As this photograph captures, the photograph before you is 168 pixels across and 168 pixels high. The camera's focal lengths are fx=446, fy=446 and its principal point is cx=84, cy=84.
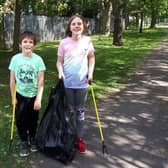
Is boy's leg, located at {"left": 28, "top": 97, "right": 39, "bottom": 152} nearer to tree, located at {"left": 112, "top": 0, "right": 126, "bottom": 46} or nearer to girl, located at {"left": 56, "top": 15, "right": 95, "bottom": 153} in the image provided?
girl, located at {"left": 56, "top": 15, "right": 95, "bottom": 153}

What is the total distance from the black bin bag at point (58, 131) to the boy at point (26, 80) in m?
0.21

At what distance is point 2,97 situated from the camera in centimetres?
924

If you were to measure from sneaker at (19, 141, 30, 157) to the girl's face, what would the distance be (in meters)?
1.55

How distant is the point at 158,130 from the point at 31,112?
2.34 meters

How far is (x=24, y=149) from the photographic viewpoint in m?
5.76

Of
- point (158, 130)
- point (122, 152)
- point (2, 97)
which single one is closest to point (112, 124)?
point (158, 130)

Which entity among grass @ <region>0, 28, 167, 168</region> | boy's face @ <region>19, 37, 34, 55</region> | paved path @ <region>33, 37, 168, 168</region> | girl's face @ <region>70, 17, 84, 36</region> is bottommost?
paved path @ <region>33, 37, 168, 168</region>

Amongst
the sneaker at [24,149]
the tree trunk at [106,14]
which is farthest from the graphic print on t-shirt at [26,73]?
the tree trunk at [106,14]

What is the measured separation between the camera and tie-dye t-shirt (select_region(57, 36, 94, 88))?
18.6ft

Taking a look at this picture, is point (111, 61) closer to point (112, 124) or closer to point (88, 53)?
point (112, 124)

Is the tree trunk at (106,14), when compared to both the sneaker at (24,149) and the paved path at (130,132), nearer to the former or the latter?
the paved path at (130,132)

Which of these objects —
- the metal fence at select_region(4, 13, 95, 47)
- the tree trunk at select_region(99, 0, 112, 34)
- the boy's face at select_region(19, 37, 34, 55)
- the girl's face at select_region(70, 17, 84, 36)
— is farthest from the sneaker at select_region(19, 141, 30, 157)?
the tree trunk at select_region(99, 0, 112, 34)

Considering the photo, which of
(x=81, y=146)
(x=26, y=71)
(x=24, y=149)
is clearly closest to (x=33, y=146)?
(x=24, y=149)

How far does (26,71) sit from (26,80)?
0.12 metres
